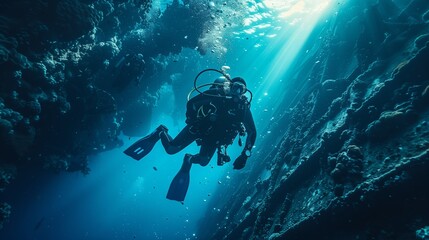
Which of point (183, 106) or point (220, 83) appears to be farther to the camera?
point (183, 106)

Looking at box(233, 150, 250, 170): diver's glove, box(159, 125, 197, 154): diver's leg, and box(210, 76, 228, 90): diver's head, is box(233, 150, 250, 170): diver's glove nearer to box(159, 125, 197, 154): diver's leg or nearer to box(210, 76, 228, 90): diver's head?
box(159, 125, 197, 154): diver's leg

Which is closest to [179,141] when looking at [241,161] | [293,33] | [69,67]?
[241,161]

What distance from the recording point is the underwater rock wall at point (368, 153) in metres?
4.44

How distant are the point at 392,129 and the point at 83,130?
544 inches

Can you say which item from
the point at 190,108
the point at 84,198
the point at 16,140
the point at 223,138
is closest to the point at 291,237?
the point at 223,138

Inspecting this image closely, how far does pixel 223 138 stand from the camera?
21.9 ft

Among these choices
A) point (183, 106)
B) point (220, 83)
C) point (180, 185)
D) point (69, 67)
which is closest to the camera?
point (220, 83)

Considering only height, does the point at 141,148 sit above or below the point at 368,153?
above

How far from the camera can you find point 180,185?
23.3 ft

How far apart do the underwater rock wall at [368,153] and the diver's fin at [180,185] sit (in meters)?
2.62

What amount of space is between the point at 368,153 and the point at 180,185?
4792 mm

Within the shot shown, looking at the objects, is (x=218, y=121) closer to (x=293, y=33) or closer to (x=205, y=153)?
(x=205, y=153)

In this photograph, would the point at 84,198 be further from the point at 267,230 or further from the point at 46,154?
the point at 267,230

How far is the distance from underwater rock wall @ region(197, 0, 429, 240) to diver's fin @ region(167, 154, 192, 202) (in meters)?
2.62
